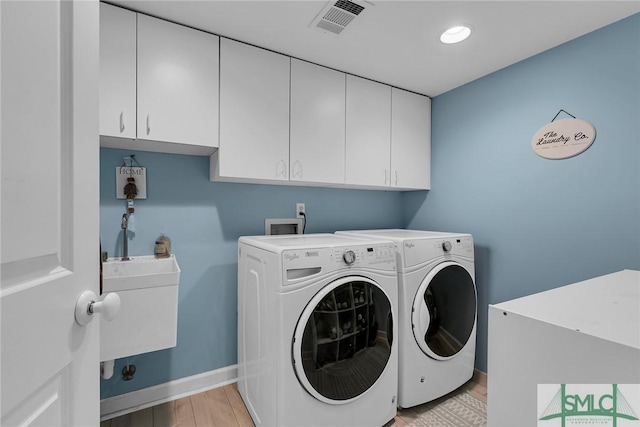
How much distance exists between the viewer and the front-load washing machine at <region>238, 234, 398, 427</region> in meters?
1.41

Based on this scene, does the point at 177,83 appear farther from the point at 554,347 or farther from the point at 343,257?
the point at 554,347

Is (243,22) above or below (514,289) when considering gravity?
above

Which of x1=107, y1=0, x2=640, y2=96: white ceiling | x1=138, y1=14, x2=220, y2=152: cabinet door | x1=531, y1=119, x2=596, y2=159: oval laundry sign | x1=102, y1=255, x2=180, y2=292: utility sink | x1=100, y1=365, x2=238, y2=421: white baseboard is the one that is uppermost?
x1=107, y1=0, x2=640, y2=96: white ceiling

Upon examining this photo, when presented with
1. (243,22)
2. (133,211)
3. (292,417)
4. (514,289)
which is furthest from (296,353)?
(243,22)

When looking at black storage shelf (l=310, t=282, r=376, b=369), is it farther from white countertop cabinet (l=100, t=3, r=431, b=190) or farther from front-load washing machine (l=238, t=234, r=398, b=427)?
white countertop cabinet (l=100, t=3, r=431, b=190)

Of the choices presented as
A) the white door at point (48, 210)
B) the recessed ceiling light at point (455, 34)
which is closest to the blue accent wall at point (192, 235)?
the white door at point (48, 210)

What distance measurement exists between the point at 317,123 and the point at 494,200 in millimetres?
1382

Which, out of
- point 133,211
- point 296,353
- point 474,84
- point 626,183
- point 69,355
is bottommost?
point 296,353

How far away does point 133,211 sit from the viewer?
1.82 m

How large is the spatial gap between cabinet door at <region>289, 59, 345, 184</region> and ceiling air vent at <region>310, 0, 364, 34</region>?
386 millimetres

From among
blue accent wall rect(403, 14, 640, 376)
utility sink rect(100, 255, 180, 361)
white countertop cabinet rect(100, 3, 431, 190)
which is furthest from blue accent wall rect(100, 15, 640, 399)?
utility sink rect(100, 255, 180, 361)

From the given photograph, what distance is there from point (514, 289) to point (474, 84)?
5.05 feet

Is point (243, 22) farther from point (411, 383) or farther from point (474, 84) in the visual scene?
point (411, 383)

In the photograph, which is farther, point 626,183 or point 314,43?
point 314,43
